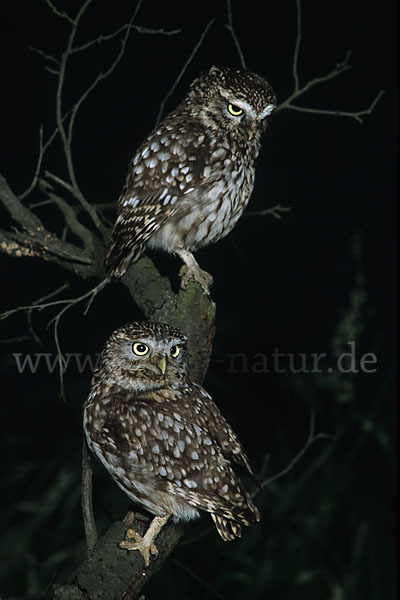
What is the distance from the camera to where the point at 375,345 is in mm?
3371

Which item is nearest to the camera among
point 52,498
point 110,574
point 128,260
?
point 110,574

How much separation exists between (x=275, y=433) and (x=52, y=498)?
1.08m

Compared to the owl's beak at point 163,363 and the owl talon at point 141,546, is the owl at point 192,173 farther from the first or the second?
the owl talon at point 141,546

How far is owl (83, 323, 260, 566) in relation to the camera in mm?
1589

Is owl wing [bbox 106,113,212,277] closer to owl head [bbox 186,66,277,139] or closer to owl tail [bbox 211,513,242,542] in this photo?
owl head [bbox 186,66,277,139]

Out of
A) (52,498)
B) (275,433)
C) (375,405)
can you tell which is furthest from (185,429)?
(275,433)

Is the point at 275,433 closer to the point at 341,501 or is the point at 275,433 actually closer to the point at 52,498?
the point at 341,501

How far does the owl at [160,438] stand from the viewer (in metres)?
1.59

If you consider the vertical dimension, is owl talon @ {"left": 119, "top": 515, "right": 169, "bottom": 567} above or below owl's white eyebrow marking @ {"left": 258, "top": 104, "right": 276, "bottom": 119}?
below

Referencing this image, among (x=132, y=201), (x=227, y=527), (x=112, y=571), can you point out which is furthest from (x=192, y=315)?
(x=112, y=571)

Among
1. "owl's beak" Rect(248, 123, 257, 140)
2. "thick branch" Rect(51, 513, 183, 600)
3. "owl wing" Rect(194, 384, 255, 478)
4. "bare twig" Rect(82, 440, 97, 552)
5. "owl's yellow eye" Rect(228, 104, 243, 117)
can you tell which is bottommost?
"thick branch" Rect(51, 513, 183, 600)

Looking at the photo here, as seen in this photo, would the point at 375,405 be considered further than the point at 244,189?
Yes

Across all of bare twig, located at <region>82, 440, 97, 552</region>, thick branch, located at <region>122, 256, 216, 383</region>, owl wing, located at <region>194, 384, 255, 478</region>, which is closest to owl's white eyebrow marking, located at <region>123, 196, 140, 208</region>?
thick branch, located at <region>122, 256, 216, 383</region>

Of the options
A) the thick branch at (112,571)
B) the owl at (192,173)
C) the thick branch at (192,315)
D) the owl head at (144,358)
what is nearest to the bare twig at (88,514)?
the thick branch at (112,571)
